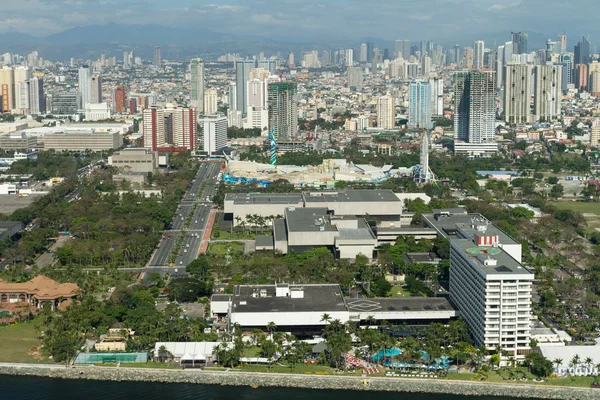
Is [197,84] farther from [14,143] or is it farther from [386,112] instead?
[14,143]

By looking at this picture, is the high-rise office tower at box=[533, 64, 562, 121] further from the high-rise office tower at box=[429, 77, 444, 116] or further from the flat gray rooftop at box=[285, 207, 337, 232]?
the flat gray rooftop at box=[285, 207, 337, 232]

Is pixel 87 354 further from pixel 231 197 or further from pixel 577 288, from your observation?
pixel 231 197

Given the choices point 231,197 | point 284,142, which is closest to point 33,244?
point 231,197

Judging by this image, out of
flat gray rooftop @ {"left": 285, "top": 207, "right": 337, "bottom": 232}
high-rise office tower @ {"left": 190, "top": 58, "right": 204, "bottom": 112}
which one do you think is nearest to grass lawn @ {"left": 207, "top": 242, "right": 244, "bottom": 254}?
flat gray rooftop @ {"left": 285, "top": 207, "right": 337, "bottom": 232}

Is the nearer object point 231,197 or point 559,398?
point 559,398

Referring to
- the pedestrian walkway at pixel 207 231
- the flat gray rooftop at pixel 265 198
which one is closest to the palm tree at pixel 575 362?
the pedestrian walkway at pixel 207 231
